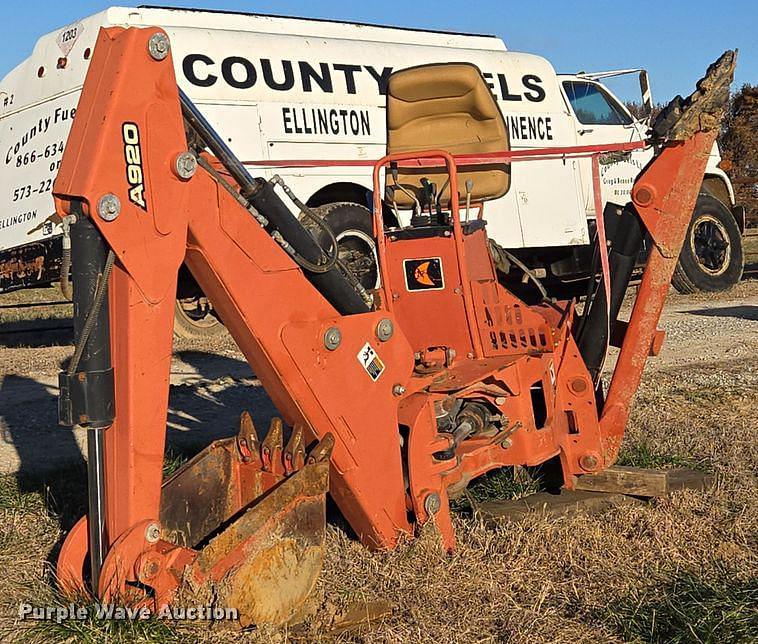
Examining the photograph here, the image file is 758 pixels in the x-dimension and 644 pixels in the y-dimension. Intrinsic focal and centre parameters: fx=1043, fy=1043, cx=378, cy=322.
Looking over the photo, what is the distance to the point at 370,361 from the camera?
13.8 ft

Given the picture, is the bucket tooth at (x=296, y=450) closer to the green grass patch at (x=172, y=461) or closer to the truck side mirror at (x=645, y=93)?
the green grass patch at (x=172, y=461)

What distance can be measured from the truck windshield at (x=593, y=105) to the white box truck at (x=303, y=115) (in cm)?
6

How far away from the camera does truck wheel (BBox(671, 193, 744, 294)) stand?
14750 mm

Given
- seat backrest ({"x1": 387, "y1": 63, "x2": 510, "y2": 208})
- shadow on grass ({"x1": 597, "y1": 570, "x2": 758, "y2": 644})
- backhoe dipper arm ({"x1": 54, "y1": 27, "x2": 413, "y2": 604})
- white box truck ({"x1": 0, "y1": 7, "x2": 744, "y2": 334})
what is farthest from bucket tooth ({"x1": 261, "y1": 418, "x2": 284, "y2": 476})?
white box truck ({"x1": 0, "y1": 7, "x2": 744, "y2": 334})

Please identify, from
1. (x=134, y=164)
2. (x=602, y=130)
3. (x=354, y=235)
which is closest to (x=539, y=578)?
(x=134, y=164)

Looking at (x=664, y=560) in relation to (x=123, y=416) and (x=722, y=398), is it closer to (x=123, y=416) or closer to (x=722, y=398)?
(x=123, y=416)

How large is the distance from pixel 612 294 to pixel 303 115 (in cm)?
586

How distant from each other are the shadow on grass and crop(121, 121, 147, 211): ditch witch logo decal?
7.32ft

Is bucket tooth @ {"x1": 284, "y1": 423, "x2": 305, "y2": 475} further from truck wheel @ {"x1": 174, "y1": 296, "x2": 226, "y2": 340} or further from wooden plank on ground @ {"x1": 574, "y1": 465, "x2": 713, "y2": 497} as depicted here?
truck wheel @ {"x1": 174, "y1": 296, "x2": 226, "y2": 340}

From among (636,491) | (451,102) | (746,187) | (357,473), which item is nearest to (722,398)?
(636,491)

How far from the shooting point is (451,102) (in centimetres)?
576

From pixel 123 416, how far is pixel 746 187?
2824cm

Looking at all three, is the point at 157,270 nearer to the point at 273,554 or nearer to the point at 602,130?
the point at 273,554

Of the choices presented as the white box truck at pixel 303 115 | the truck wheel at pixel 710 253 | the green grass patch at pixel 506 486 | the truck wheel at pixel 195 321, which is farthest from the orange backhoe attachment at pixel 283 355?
the truck wheel at pixel 710 253
